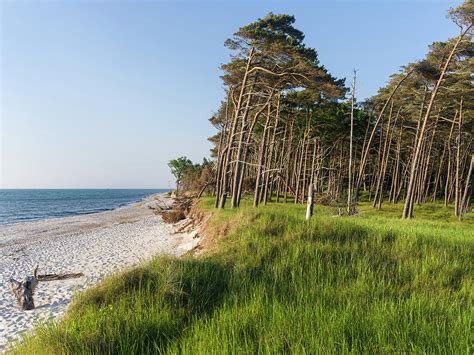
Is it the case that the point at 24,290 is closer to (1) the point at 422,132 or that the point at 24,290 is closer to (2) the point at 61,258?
(2) the point at 61,258

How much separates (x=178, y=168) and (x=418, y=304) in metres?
83.7

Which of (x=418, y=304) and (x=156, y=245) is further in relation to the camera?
(x=156, y=245)

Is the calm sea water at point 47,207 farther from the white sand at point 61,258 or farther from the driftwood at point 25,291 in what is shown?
the driftwood at point 25,291

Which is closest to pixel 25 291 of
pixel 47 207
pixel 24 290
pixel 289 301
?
pixel 24 290

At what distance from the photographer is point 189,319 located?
4.02 metres

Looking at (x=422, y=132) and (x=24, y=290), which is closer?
(x=24, y=290)

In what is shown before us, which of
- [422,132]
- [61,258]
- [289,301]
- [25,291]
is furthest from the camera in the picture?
[422,132]

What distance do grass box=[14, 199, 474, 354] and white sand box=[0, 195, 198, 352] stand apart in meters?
1.02

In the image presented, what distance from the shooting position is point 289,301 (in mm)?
4203

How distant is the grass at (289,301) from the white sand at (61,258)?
3.33 ft

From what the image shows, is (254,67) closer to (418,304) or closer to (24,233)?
(418,304)

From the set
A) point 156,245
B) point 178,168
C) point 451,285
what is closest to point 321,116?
point 156,245

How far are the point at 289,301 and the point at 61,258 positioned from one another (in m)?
14.5

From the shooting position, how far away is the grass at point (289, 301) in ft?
10.1
